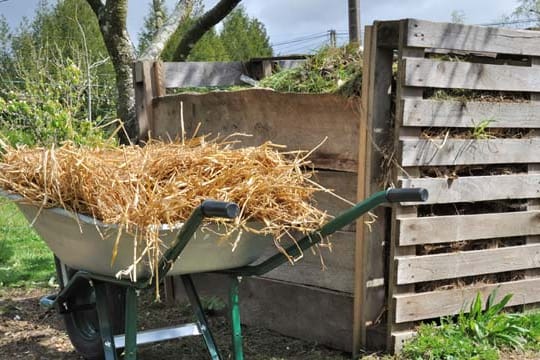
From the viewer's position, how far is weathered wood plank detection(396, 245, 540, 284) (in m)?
3.29

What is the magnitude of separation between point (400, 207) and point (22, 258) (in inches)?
157

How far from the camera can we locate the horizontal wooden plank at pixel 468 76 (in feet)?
10.3

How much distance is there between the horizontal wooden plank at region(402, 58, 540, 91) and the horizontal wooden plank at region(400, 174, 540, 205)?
0.48 m

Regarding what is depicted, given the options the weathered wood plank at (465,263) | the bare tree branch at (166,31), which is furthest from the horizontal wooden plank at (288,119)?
the bare tree branch at (166,31)

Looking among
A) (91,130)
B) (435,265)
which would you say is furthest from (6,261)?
(435,265)

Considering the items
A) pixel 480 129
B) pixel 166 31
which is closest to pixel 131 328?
pixel 480 129

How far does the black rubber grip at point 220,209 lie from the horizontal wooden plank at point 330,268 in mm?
1498

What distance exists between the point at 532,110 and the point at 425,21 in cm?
94

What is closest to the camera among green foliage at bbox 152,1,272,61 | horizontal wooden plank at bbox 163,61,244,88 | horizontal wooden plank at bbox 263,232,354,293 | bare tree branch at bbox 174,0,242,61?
horizontal wooden plank at bbox 263,232,354,293

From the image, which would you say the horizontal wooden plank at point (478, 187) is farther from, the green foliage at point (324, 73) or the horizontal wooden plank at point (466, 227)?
the green foliage at point (324, 73)

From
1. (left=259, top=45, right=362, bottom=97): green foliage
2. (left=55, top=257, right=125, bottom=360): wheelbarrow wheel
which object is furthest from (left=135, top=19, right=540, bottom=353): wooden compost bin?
(left=55, top=257, right=125, bottom=360): wheelbarrow wheel

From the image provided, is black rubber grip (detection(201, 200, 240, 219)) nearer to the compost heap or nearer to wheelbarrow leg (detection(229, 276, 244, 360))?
the compost heap

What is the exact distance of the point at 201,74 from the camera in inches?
182

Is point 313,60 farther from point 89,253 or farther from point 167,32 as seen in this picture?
point 167,32
